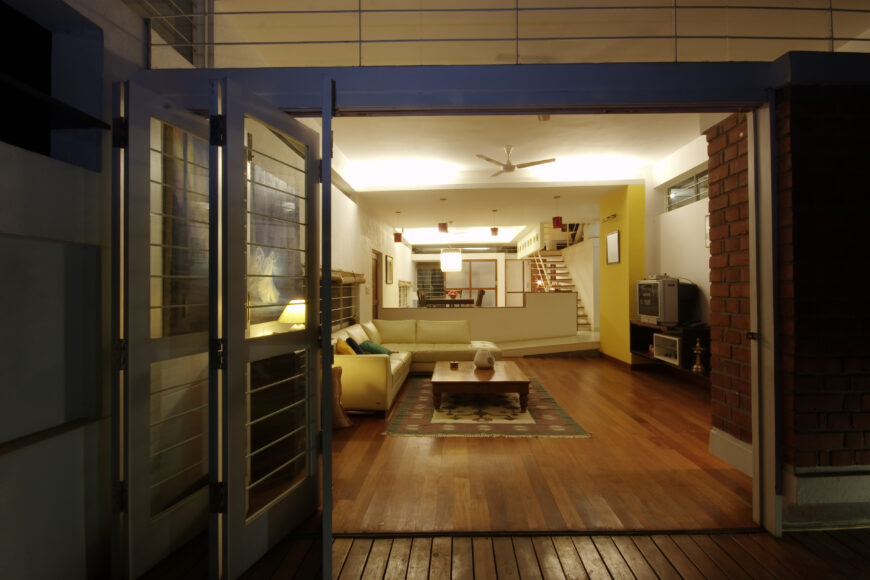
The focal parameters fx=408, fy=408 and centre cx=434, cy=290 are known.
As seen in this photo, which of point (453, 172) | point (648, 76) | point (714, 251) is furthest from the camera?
point (453, 172)

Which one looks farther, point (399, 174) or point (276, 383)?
point (399, 174)

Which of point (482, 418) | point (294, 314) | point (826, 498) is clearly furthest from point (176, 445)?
point (826, 498)

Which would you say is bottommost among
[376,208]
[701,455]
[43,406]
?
[701,455]

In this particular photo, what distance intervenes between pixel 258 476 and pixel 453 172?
5.30m

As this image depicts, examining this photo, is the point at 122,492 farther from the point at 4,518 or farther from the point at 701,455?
the point at 701,455

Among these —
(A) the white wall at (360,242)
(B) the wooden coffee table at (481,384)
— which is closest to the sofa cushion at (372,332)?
(A) the white wall at (360,242)

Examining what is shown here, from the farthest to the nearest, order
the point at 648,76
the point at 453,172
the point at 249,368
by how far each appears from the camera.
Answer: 1. the point at 453,172
2. the point at 648,76
3. the point at 249,368

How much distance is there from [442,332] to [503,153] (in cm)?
283

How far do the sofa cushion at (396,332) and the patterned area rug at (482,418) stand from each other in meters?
1.70

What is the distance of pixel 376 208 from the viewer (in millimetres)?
7730

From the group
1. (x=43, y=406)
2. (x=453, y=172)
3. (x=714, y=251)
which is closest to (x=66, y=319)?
(x=43, y=406)

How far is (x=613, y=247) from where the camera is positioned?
22.3ft

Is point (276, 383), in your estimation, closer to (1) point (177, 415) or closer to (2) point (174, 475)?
(1) point (177, 415)

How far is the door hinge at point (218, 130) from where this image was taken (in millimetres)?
1638
